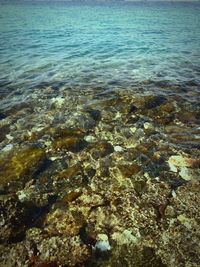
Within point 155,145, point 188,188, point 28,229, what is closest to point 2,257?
point 28,229

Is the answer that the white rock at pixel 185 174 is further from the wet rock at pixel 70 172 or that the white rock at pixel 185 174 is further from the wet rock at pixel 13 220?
the wet rock at pixel 13 220

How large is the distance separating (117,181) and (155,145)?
222cm

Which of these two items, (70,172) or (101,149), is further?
(101,149)

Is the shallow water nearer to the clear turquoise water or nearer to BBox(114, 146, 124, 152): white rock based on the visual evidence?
BBox(114, 146, 124, 152): white rock

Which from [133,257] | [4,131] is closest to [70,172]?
[133,257]

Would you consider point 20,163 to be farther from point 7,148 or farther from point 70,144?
point 70,144

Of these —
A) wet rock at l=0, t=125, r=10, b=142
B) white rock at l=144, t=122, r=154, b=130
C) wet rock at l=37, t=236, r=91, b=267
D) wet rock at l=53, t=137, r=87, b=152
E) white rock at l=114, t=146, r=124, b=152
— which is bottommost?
white rock at l=144, t=122, r=154, b=130

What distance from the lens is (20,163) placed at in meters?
7.34

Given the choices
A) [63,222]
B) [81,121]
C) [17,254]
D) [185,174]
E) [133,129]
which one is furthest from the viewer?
[81,121]

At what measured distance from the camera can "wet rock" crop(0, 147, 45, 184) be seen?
6949 millimetres

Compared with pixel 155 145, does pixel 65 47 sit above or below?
below

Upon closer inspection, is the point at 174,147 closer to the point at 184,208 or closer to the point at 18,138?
the point at 184,208

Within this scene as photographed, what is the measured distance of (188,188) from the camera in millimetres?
6555

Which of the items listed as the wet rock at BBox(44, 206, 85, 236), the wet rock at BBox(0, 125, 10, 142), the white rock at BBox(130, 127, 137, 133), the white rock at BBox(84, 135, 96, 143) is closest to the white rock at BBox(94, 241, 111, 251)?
the wet rock at BBox(44, 206, 85, 236)
